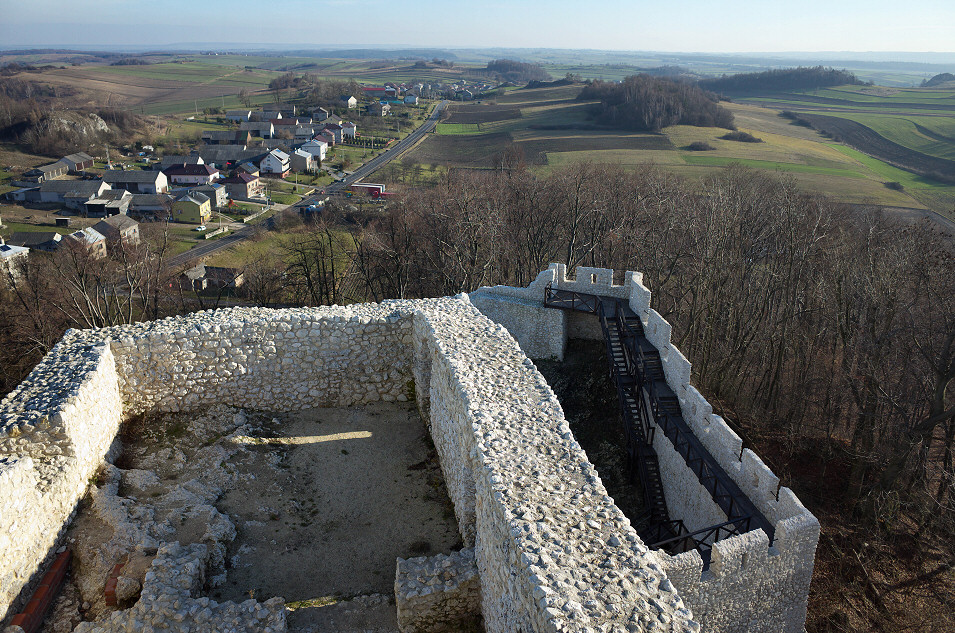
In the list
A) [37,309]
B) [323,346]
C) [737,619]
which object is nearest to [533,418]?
[737,619]

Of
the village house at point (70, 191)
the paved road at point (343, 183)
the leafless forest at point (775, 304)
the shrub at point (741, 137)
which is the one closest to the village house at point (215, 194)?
the paved road at point (343, 183)

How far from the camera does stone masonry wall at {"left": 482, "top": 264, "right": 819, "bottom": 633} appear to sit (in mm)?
8688

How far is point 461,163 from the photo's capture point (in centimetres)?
6775

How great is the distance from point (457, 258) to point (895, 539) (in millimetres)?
18799

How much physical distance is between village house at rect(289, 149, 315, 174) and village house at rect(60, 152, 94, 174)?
27450mm

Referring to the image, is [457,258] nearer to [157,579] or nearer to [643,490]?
[643,490]

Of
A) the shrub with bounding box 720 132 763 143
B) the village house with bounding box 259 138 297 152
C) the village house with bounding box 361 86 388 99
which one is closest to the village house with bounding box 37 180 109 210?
the village house with bounding box 259 138 297 152

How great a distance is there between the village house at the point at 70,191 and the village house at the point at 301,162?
79.0 ft

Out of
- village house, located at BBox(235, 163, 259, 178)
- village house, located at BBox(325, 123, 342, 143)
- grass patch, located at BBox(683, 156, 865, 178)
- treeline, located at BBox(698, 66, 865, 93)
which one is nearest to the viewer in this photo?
grass patch, located at BBox(683, 156, 865, 178)

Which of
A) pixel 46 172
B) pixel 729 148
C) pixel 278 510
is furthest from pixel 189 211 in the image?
pixel 278 510

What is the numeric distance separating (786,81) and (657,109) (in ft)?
232

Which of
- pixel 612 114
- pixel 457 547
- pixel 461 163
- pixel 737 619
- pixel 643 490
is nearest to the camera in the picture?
pixel 737 619

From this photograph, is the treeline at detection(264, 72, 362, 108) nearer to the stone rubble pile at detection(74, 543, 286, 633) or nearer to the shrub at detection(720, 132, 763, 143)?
the shrub at detection(720, 132, 763, 143)

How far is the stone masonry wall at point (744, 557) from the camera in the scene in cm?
869
